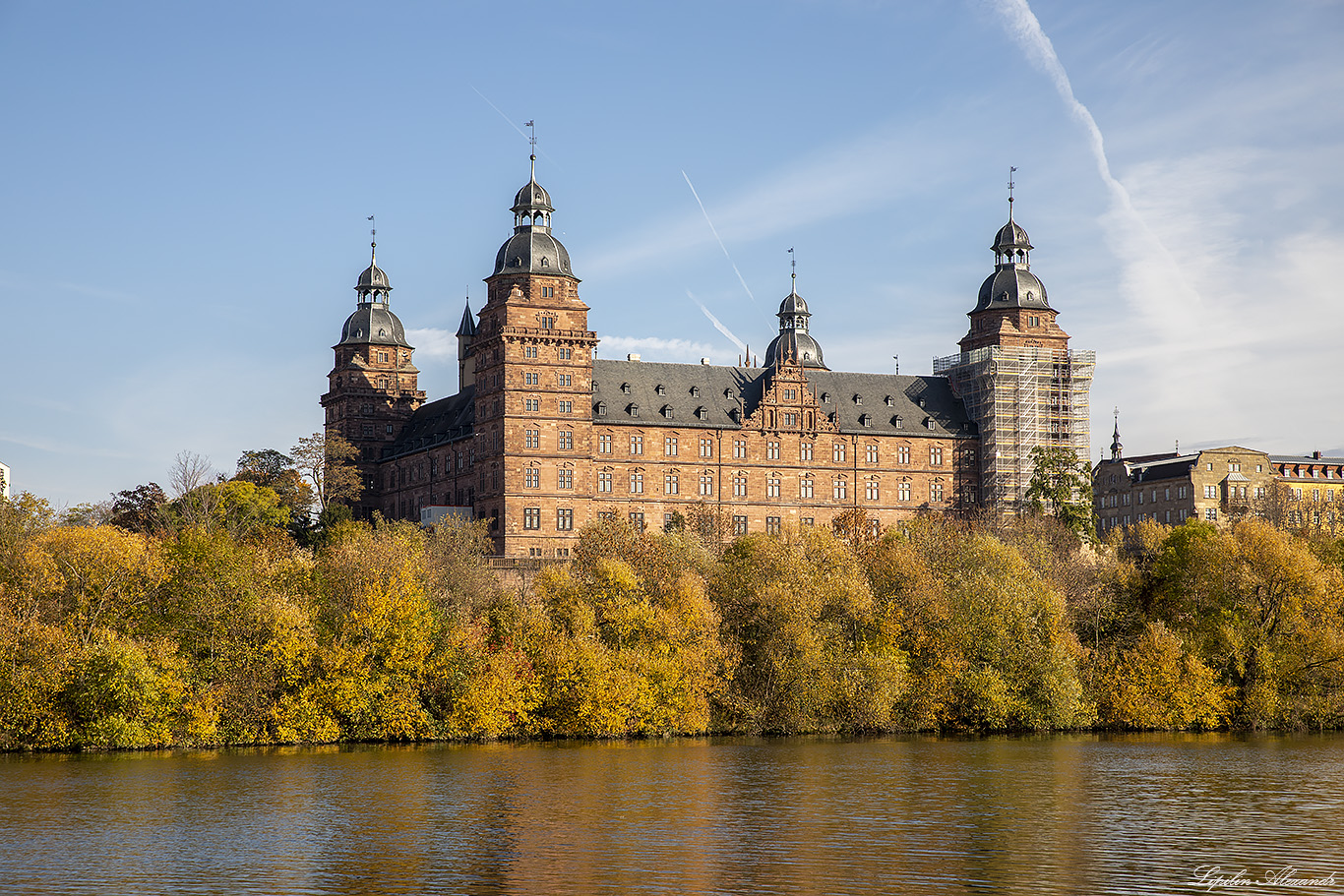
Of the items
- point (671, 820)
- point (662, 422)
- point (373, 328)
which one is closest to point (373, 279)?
point (373, 328)

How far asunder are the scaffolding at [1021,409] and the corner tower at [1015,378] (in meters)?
0.07

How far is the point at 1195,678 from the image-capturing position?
6606 centimetres

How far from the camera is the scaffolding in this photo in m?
117

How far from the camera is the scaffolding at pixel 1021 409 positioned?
116812 millimetres

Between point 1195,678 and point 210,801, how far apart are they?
41.5 m

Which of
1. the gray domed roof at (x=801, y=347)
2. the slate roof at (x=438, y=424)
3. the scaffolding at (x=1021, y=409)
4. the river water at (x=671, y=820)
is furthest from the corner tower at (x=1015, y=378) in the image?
the river water at (x=671, y=820)

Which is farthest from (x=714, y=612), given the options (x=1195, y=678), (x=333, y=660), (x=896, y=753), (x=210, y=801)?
(x=210, y=801)

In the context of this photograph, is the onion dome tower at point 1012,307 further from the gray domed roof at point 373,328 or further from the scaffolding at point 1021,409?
the gray domed roof at point 373,328

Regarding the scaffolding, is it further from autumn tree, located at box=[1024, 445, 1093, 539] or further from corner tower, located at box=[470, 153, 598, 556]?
corner tower, located at box=[470, 153, 598, 556]

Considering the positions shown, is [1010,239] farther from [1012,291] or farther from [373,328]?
[373,328]

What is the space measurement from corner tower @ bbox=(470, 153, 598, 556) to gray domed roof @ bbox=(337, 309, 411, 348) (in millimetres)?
22673

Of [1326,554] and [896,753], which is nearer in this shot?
[896,753]

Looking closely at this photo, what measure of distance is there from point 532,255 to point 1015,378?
37.7 meters

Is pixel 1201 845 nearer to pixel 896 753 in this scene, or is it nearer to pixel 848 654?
pixel 896 753
